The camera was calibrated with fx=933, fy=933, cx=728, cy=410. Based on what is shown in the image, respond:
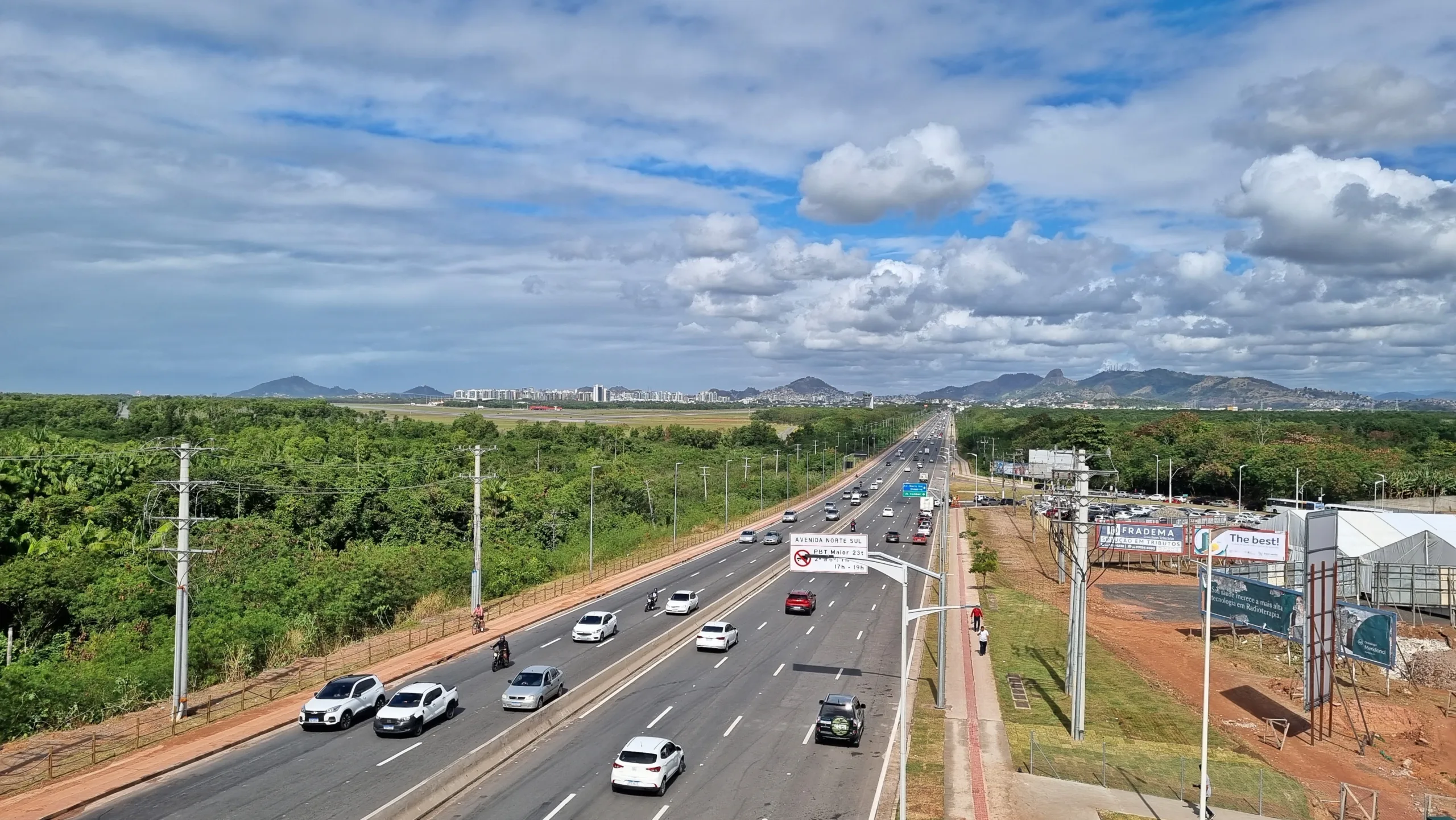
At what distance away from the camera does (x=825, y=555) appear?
28234 millimetres

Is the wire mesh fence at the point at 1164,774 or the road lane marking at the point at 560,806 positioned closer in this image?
the road lane marking at the point at 560,806

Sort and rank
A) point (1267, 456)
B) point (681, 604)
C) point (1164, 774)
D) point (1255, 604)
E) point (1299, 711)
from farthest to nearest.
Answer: point (1267, 456) < point (681, 604) < point (1255, 604) < point (1299, 711) < point (1164, 774)

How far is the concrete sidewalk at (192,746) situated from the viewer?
78.9 feet

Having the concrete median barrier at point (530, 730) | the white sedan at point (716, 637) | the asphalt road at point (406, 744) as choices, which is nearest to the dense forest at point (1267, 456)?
the asphalt road at point (406, 744)

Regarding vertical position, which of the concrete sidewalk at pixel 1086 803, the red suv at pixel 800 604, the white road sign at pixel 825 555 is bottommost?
the red suv at pixel 800 604

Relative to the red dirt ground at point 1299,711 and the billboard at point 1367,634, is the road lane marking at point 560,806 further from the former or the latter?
the billboard at point 1367,634

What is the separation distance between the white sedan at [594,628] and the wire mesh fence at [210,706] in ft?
23.2

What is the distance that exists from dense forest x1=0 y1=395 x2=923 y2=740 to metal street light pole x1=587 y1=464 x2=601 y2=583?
67cm

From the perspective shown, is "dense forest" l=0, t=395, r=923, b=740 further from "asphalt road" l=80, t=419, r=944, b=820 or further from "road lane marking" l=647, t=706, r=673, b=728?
"road lane marking" l=647, t=706, r=673, b=728

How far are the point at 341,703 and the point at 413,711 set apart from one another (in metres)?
2.92

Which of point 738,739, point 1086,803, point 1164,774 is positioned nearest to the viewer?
point 1086,803

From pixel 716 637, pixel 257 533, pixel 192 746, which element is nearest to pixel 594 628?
pixel 716 637

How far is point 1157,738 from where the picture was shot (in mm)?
33562

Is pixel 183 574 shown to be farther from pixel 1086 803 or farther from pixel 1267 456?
pixel 1267 456
